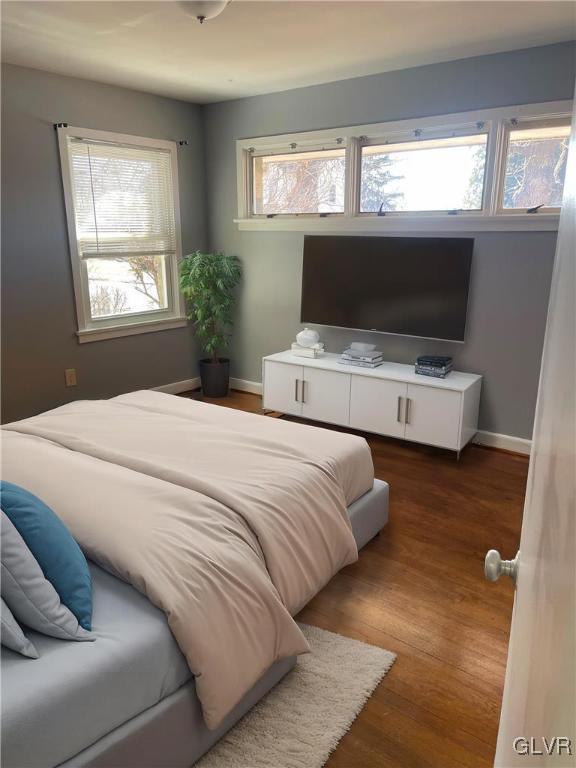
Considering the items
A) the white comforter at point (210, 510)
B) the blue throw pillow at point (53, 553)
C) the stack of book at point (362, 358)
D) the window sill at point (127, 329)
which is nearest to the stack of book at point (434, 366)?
the stack of book at point (362, 358)

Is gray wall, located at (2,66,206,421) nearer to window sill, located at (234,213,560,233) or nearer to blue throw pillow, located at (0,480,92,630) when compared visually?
window sill, located at (234,213,560,233)

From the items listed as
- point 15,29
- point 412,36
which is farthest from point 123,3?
point 412,36

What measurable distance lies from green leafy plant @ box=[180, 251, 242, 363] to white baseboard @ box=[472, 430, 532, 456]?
236 centimetres

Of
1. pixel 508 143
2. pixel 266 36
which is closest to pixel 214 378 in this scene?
pixel 266 36

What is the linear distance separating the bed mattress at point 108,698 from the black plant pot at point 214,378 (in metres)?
3.45

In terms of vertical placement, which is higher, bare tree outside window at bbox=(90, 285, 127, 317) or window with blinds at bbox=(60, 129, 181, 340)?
window with blinds at bbox=(60, 129, 181, 340)

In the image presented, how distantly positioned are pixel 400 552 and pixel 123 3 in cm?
292

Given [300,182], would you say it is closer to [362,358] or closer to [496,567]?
[362,358]

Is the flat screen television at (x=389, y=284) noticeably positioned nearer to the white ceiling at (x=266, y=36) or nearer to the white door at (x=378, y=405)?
the white door at (x=378, y=405)

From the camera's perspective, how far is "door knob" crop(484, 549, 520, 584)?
863 mm

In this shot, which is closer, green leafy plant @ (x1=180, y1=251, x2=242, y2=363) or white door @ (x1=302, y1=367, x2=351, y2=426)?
white door @ (x1=302, y1=367, x2=351, y2=426)

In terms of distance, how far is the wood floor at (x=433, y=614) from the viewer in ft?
5.29

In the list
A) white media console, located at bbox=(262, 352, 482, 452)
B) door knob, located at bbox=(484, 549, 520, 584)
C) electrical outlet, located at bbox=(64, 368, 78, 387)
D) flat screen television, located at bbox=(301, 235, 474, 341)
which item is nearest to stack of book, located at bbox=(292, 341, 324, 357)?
white media console, located at bbox=(262, 352, 482, 452)

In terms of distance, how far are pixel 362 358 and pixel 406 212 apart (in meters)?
1.11
